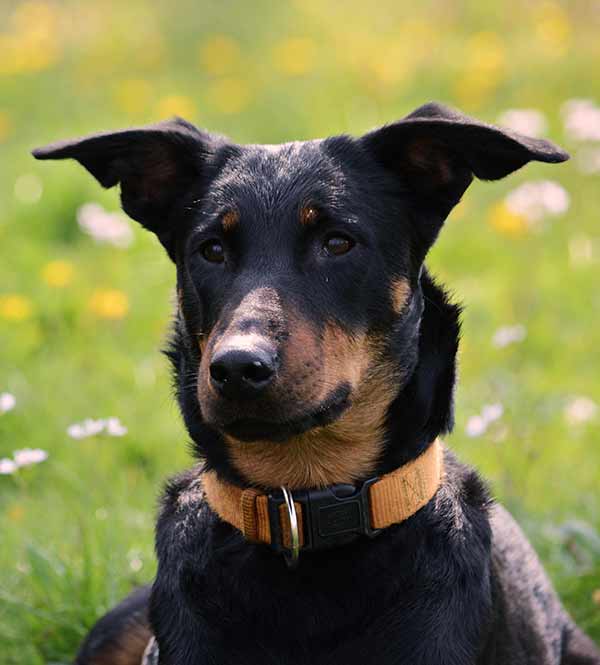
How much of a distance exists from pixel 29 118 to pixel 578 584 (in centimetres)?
637

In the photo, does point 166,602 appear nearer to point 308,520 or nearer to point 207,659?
point 207,659

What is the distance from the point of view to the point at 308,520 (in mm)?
2926

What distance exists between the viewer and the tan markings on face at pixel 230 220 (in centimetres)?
306

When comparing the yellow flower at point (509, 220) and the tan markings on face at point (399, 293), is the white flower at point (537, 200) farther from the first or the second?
the tan markings on face at point (399, 293)

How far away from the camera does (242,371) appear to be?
8.75 ft

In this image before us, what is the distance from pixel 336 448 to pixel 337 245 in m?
0.55

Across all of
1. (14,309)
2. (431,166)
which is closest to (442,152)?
(431,166)

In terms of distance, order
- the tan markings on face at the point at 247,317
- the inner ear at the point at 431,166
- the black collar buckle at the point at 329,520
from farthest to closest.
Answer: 1. the inner ear at the point at 431,166
2. the black collar buckle at the point at 329,520
3. the tan markings on face at the point at 247,317

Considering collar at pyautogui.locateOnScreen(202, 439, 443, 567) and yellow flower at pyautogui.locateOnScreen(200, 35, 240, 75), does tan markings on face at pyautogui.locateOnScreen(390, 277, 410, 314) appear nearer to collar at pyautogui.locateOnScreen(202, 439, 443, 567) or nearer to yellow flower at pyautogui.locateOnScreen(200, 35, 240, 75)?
collar at pyautogui.locateOnScreen(202, 439, 443, 567)

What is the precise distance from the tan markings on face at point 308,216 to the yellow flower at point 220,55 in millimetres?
6392

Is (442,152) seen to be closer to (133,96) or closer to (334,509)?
(334,509)

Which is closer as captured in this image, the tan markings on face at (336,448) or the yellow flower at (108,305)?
the tan markings on face at (336,448)

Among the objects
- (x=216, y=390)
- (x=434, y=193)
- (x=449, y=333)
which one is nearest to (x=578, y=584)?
(x=449, y=333)

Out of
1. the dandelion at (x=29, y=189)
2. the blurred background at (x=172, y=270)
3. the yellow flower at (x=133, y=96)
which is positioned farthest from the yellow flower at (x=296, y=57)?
the dandelion at (x=29, y=189)
